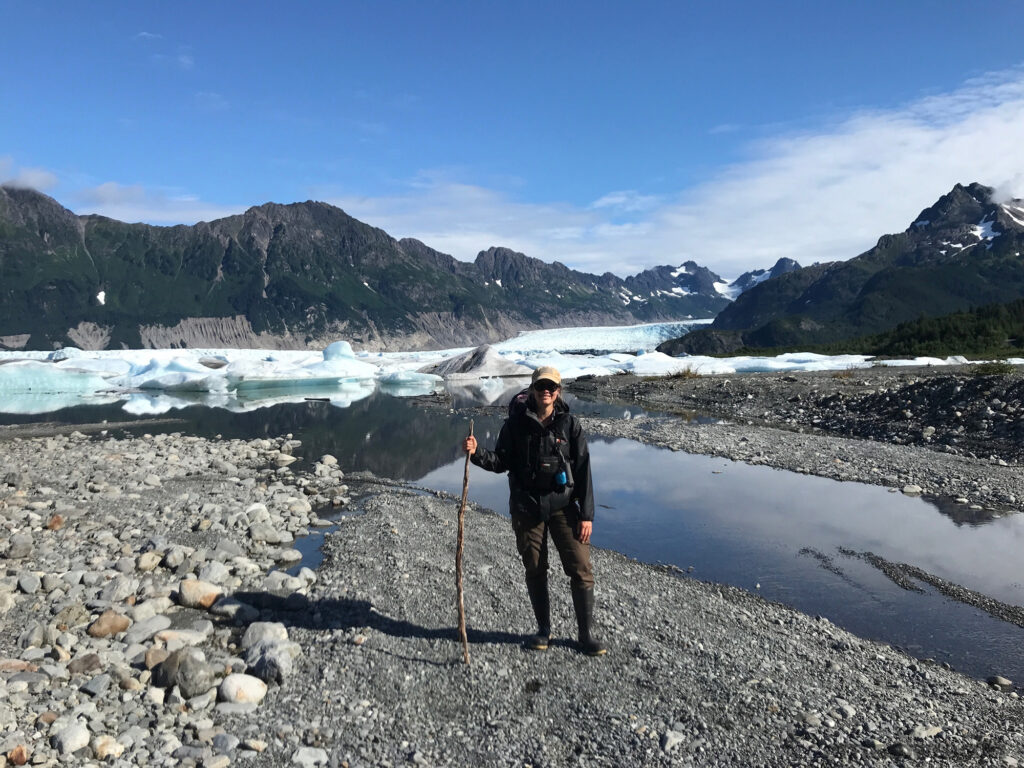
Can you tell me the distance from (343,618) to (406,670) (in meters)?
1.69

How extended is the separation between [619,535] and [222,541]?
23.7ft

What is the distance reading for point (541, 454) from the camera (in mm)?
6332

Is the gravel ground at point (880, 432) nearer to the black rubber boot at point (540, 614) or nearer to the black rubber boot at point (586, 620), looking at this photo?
the black rubber boot at point (586, 620)

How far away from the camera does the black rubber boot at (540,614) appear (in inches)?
268

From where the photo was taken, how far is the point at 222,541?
1075 cm

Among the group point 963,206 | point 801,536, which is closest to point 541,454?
point 801,536

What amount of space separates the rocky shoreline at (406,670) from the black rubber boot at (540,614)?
5.1 inches

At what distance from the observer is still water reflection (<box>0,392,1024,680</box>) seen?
319 inches

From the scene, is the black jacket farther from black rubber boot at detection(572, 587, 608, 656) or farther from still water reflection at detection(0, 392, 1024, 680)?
still water reflection at detection(0, 392, 1024, 680)

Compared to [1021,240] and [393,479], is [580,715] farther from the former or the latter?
[1021,240]

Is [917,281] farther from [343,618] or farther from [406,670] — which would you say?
[406,670]

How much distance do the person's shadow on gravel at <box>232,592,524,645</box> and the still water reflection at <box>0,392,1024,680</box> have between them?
4.38 meters

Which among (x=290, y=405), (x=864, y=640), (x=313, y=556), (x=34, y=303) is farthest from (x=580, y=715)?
(x=34, y=303)

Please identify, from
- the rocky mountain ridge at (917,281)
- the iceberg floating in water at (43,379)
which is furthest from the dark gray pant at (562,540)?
the rocky mountain ridge at (917,281)
